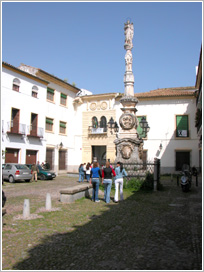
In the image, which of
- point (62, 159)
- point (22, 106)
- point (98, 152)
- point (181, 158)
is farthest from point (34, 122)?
point (181, 158)

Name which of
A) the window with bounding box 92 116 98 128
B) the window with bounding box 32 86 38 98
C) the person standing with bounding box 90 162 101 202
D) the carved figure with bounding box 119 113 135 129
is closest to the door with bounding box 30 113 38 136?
the window with bounding box 32 86 38 98

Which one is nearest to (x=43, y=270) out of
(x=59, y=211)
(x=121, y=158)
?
(x=59, y=211)

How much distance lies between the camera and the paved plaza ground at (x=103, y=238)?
4133mm

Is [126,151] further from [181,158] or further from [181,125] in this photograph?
[181,125]

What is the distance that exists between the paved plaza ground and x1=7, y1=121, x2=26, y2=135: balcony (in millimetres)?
16336

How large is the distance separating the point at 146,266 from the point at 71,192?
5.74 metres

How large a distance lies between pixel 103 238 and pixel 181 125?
2677 centimetres

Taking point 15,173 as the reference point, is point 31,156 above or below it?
above

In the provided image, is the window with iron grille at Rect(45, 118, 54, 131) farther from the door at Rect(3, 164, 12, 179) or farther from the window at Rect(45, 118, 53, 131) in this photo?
the door at Rect(3, 164, 12, 179)

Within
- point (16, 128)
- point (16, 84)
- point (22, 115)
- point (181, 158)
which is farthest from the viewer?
point (181, 158)

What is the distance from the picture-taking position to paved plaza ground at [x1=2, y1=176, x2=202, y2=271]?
13.6 ft

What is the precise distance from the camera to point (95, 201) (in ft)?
32.2

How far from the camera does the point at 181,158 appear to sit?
97.6 ft

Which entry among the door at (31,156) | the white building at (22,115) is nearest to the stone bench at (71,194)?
the white building at (22,115)
